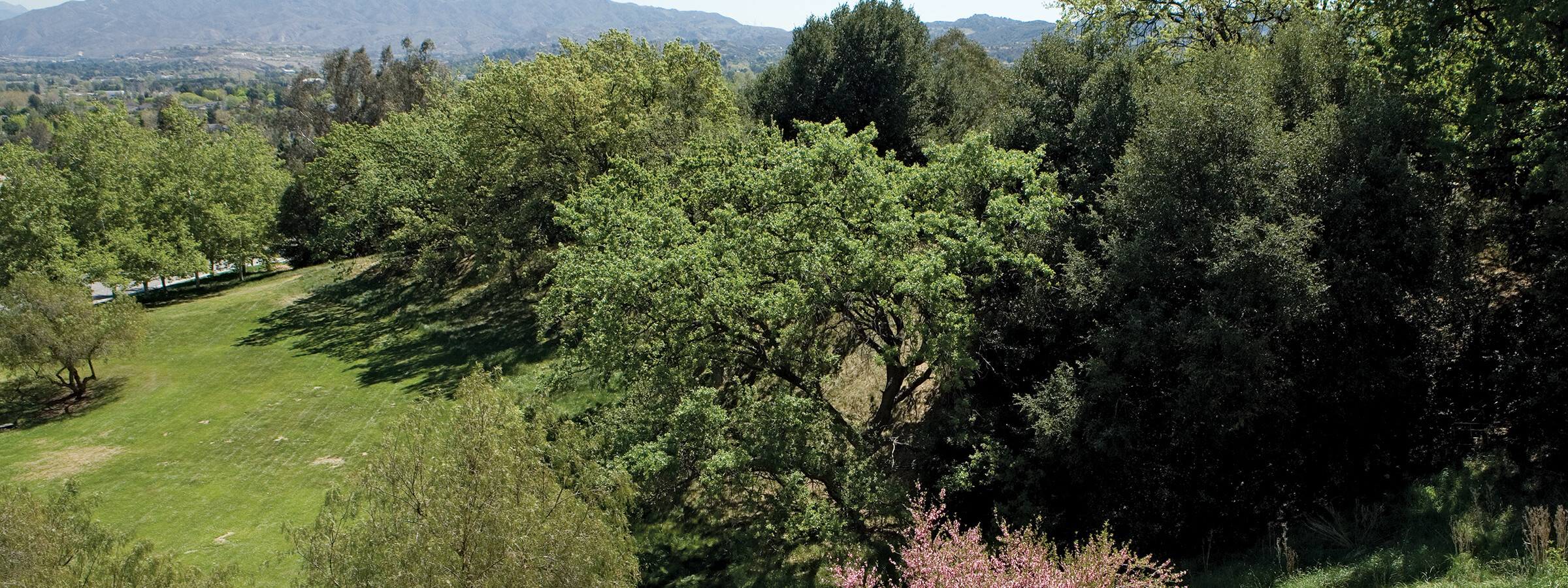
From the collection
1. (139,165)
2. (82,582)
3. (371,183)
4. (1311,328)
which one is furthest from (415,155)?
(1311,328)

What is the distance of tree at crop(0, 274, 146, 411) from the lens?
34.2 meters

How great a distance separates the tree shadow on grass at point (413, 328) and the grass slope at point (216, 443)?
1.00 metres

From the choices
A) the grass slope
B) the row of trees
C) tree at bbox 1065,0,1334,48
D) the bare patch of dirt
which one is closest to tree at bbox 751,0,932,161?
tree at bbox 1065,0,1334,48

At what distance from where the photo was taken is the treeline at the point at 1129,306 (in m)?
16.3

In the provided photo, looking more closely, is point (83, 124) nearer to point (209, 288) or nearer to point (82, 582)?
point (209, 288)

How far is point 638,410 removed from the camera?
1967 cm

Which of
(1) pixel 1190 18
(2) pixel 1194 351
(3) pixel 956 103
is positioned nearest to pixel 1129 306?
(2) pixel 1194 351

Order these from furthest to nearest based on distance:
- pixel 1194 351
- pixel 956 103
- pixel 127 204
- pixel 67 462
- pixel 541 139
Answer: pixel 127 204, pixel 956 103, pixel 541 139, pixel 67 462, pixel 1194 351

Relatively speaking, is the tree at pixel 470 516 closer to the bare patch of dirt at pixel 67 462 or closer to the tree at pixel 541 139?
the tree at pixel 541 139

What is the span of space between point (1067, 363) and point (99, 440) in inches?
1415

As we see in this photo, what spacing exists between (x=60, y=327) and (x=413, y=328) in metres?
13.5

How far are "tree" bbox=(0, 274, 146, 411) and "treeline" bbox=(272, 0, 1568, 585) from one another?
24823mm

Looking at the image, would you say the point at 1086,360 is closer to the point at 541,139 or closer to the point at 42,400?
the point at 541,139

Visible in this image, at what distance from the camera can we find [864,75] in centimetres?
3881
